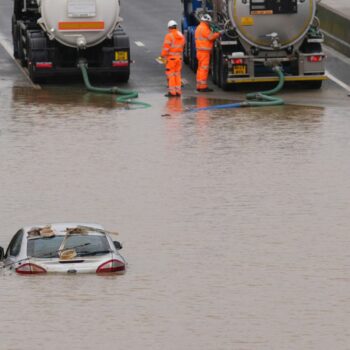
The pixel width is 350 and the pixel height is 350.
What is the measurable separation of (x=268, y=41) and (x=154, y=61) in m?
6.74

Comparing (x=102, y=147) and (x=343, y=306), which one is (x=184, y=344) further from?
(x=102, y=147)

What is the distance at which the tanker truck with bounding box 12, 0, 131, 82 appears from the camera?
3741cm

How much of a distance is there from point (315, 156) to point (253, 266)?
28.4 feet

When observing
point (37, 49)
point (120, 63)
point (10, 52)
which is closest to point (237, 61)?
point (120, 63)

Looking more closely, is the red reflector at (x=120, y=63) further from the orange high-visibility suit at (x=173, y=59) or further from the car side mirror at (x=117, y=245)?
the car side mirror at (x=117, y=245)

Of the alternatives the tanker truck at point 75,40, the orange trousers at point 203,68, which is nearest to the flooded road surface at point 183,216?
the tanker truck at point 75,40

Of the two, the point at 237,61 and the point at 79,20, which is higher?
the point at 79,20

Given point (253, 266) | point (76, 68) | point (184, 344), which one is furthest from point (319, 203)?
point (76, 68)

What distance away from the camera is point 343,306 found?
782 inches

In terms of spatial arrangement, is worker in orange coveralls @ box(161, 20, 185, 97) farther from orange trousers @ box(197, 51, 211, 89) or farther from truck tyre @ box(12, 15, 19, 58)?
truck tyre @ box(12, 15, 19, 58)

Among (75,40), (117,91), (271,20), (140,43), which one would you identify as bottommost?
(140,43)

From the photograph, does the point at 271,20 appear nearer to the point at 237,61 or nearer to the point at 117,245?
the point at 237,61

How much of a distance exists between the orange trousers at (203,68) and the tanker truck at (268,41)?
36 cm

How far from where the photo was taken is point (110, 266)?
21094 mm
